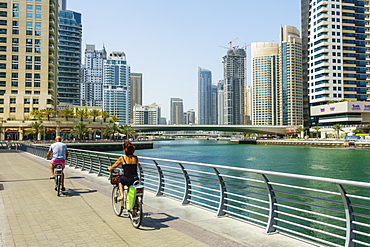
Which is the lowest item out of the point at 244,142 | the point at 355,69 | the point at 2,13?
the point at 244,142

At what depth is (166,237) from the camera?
22.2 feet

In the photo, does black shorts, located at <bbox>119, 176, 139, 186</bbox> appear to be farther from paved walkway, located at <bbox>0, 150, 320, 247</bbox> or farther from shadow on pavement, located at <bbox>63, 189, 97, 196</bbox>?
shadow on pavement, located at <bbox>63, 189, 97, 196</bbox>

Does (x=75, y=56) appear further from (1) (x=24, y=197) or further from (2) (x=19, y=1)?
(1) (x=24, y=197)

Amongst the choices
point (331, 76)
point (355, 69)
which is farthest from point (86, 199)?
point (355, 69)

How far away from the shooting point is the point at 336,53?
117250 millimetres

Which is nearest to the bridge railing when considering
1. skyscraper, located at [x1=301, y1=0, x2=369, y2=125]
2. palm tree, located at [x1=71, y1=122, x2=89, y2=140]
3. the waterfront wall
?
the waterfront wall

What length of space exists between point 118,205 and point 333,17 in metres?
128

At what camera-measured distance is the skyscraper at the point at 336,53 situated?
383 feet

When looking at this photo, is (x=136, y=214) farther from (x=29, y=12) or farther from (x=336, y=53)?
(x=336, y=53)

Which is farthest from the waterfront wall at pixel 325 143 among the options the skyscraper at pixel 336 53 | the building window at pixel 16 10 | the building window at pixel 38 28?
the building window at pixel 16 10

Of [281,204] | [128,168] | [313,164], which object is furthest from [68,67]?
[128,168]

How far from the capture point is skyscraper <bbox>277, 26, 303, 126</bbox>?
17775 cm

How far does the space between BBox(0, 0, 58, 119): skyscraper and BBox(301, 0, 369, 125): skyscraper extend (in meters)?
91.9

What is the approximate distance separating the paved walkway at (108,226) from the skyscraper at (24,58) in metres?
96.1
